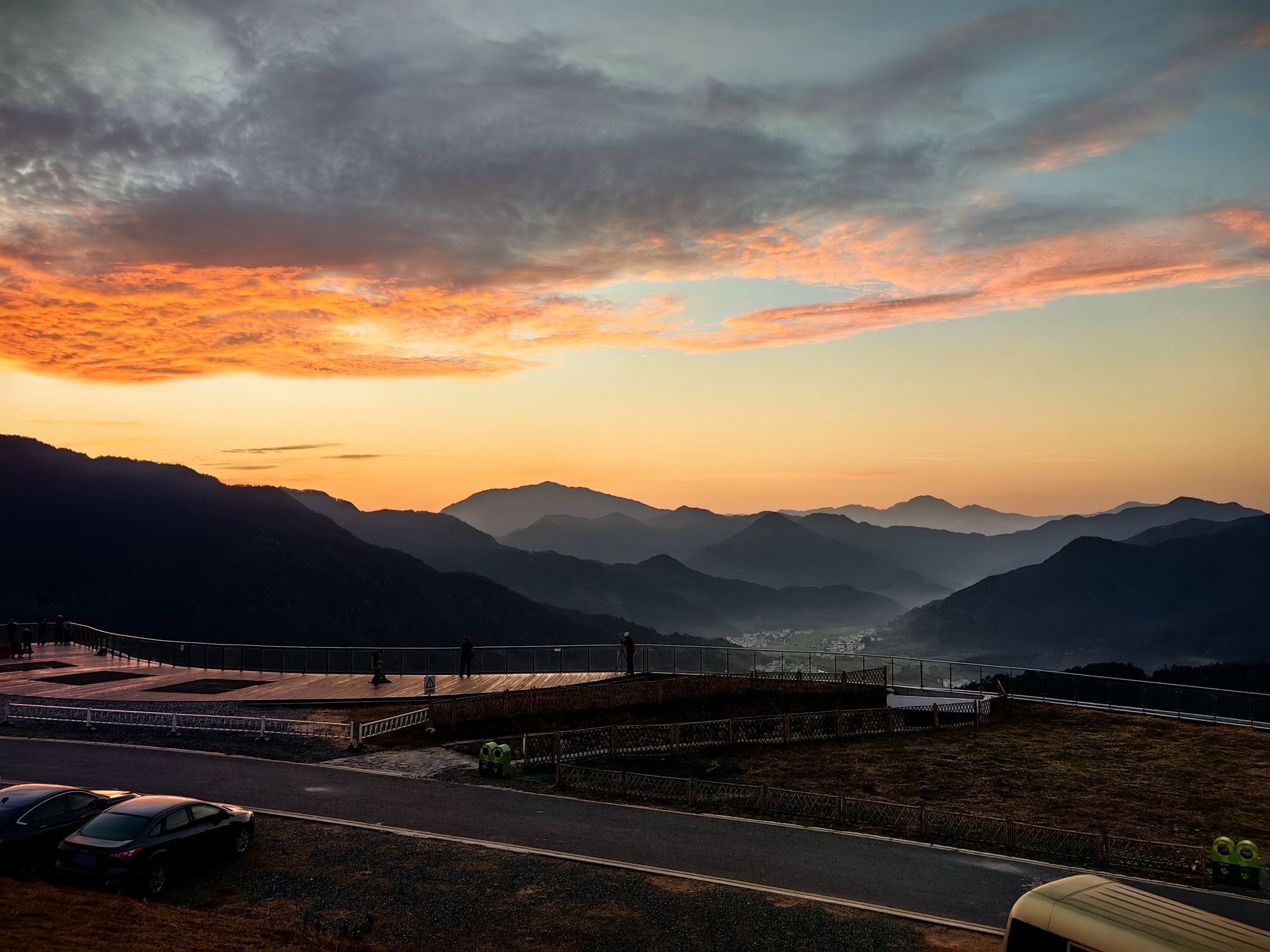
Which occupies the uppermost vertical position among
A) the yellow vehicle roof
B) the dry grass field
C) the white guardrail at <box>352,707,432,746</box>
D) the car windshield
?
the yellow vehicle roof

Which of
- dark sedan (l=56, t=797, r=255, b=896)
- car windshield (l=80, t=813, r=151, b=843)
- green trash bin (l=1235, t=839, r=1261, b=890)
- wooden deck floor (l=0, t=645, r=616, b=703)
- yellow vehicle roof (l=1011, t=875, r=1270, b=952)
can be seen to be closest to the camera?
yellow vehicle roof (l=1011, t=875, r=1270, b=952)

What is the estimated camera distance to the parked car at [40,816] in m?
18.0

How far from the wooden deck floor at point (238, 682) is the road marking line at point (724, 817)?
8.62 m

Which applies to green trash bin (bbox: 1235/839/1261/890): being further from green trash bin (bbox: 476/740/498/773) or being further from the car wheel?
the car wheel

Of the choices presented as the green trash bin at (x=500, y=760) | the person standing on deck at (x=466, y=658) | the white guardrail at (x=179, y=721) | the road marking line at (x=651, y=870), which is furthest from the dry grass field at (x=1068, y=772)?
the person standing on deck at (x=466, y=658)

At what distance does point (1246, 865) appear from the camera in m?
19.4

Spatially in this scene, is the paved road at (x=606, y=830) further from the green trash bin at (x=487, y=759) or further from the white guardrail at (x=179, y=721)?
the white guardrail at (x=179, y=721)

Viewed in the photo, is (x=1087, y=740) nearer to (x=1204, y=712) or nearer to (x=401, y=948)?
(x=1204, y=712)

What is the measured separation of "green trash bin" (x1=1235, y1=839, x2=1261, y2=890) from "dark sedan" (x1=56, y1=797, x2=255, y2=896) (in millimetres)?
23212

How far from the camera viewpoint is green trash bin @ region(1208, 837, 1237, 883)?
64.1 feet

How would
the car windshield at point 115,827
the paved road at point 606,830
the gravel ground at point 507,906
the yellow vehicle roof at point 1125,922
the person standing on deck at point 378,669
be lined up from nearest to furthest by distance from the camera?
the yellow vehicle roof at point 1125,922 < the gravel ground at point 507,906 < the car windshield at point 115,827 < the paved road at point 606,830 < the person standing on deck at point 378,669

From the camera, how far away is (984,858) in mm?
20781

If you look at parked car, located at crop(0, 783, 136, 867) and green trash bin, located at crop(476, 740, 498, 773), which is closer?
parked car, located at crop(0, 783, 136, 867)

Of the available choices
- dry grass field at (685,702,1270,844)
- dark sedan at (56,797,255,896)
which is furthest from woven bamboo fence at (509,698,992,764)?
dark sedan at (56,797,255,896)
